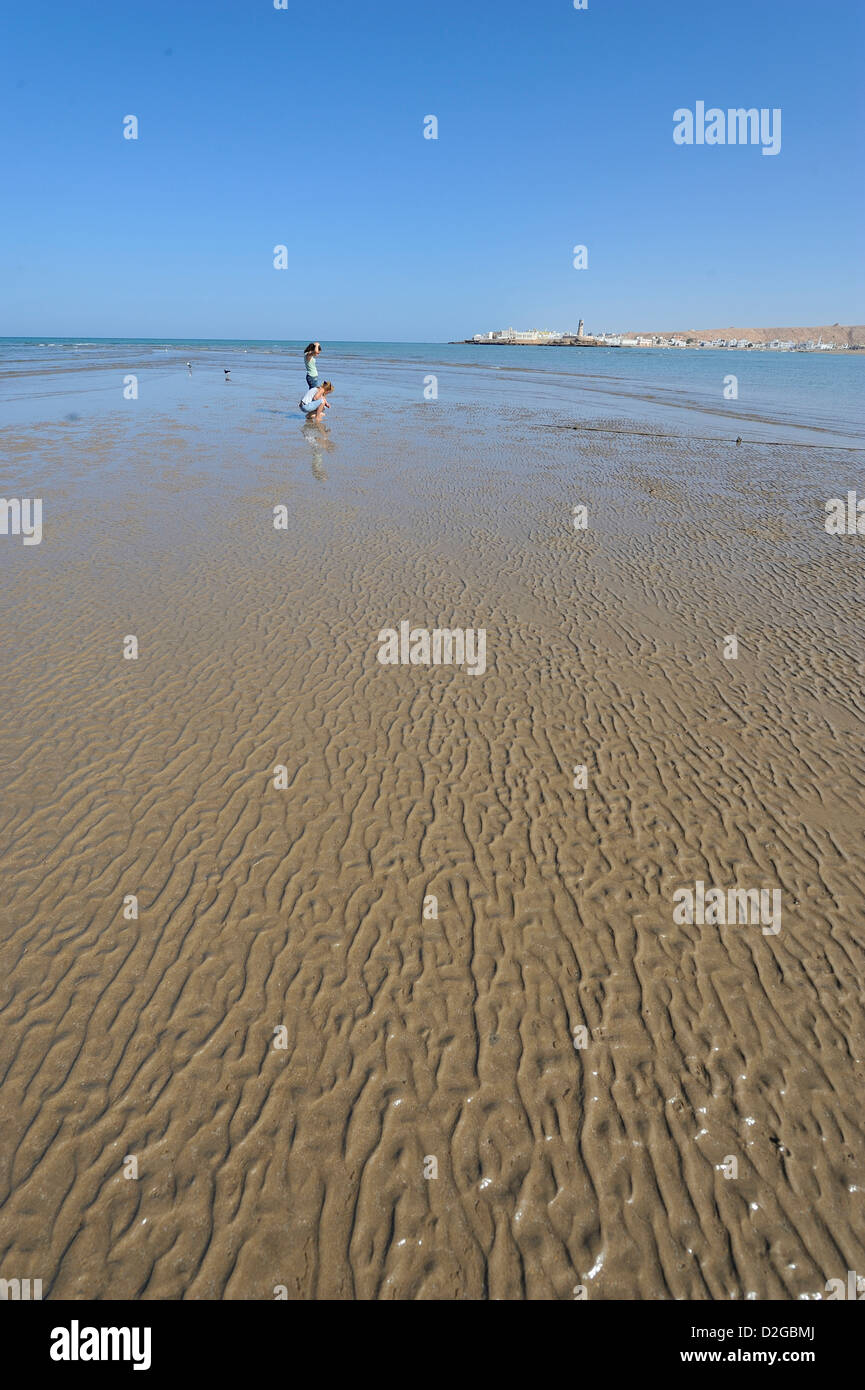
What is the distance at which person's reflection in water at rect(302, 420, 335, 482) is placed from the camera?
22.3 metres

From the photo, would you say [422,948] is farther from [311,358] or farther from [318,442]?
[311,358]

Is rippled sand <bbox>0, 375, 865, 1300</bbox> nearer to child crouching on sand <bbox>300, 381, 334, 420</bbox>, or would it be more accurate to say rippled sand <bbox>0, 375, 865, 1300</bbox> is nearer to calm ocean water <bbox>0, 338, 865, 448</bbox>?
child crouching on sand <bbox>300, 381, 334, 420</bbox>

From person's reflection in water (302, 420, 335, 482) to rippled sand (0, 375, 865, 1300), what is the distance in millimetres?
10683

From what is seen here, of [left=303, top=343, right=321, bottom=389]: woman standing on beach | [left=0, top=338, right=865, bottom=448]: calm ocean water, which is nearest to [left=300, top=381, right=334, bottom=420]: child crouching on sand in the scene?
[left=303, top=343, right=321, bottom=389]: woman standing on beach

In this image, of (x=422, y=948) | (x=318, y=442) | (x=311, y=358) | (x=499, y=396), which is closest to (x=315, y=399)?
(x=311, y=358)

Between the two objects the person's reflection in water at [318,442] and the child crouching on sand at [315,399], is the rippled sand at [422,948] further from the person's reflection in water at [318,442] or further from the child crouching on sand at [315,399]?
the child crouching on sand at [315,399]

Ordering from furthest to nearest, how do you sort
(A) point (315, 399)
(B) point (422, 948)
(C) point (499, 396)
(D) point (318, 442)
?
(C) point (499, 396)
(A) point (315, 399)
(D) point (318, 442)
(B) point (422, 948)

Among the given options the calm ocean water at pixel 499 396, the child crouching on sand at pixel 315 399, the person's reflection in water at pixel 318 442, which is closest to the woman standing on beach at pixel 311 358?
the child crouching on sand at pixel 315 399

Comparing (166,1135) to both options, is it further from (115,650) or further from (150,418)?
(150,418)

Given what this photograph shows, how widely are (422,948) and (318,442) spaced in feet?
85.2

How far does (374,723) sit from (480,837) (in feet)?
8.68

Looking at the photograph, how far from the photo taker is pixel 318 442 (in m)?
27.3
